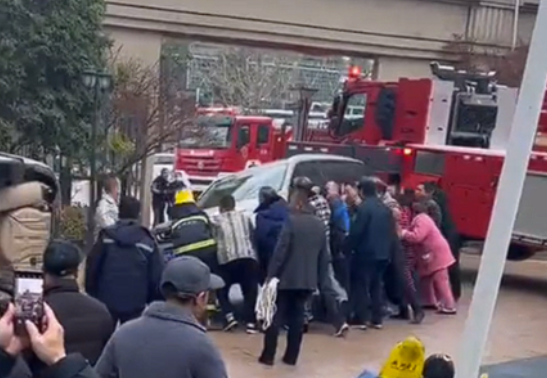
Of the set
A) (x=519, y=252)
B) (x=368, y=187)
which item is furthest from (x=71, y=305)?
(x=519, y=252)

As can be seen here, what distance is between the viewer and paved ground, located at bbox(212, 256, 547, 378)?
11.7m

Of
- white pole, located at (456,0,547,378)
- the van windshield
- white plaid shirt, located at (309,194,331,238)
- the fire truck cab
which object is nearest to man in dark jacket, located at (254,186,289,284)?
white plaid shirt, located at (309,194,331,238)

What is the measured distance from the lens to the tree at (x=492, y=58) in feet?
100

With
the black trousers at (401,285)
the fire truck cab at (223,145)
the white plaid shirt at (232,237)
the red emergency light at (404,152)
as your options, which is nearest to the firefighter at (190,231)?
the white plaid shirt at (232,237)

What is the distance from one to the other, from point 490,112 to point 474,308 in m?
15.7

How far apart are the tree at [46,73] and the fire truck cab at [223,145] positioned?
30.5ft

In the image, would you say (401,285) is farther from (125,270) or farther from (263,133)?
(263,133)

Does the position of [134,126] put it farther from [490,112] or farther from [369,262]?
[369,262]

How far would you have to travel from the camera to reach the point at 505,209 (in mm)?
4898

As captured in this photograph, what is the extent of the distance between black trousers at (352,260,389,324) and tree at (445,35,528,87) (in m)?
17.1

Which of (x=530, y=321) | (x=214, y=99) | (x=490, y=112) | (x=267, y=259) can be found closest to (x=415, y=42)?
(x=490, y=112)

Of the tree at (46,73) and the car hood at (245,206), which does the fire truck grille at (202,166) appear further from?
the car hood at (245,206)

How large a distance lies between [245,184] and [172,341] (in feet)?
35.7

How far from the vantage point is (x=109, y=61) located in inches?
1046
